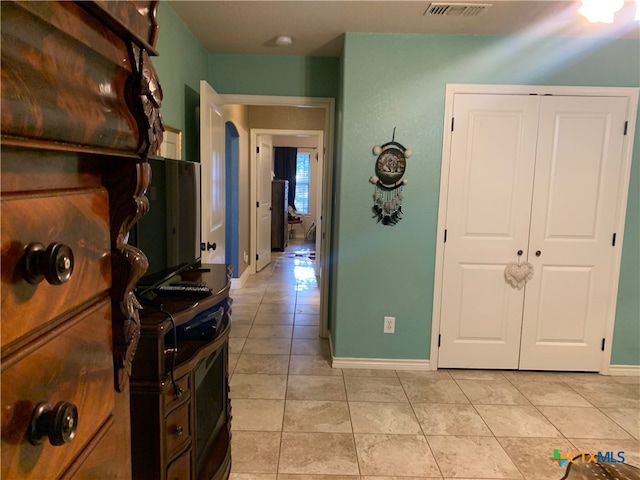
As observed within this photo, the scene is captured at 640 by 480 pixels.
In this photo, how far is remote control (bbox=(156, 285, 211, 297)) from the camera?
1.64 meters

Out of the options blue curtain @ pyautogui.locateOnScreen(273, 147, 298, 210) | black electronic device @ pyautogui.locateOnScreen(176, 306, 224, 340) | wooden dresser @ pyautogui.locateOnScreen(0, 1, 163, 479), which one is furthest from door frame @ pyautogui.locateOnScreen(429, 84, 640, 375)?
blue curtain @ pyautogui.locateOnScreen(273, 147, 298, 210)

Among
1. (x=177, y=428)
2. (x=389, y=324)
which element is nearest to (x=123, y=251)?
(x=177, y=428)

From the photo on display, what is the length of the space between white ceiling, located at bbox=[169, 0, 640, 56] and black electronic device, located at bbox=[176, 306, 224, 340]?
1846mm

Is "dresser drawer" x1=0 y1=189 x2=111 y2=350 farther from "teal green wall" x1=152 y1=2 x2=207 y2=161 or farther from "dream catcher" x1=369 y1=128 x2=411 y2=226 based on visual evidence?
"dream catcher" x1=369 y1=128 x2=411 y2=226

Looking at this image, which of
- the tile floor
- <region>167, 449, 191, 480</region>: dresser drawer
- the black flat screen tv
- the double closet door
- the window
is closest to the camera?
<region>167, 449, 191, 480</region>: dresser drawer

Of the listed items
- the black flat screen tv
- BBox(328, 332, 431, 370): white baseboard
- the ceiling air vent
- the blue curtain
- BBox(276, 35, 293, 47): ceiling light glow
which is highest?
the ceiling air vent

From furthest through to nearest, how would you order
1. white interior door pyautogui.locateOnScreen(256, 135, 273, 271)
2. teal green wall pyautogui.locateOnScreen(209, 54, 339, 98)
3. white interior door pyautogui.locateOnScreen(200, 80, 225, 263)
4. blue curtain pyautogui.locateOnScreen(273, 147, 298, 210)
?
blue curtain pyautogui.locateOnScreen(273, 147, 298, 210) < white interior door pyautogui.locateOnScreen(256, 135, 273, 271) < teal green wall pyautogui.locateOnScreen(209, 54, 339, 98) < white interior door pyautogui.locateOnScreen(200, 80, 225, 263)

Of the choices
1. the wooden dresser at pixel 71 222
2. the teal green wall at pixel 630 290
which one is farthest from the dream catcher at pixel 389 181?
the wooden dresser at pixel 71 222

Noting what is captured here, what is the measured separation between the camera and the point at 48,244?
53 cm

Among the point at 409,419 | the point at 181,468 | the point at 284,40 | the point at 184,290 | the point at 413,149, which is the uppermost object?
the point at 284,40

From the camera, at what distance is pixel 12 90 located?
1.36 feet

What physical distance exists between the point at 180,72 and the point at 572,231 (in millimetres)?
2920

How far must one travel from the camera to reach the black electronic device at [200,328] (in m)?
1.61

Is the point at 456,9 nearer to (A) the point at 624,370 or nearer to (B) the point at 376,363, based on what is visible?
(B) the point at 376,363
